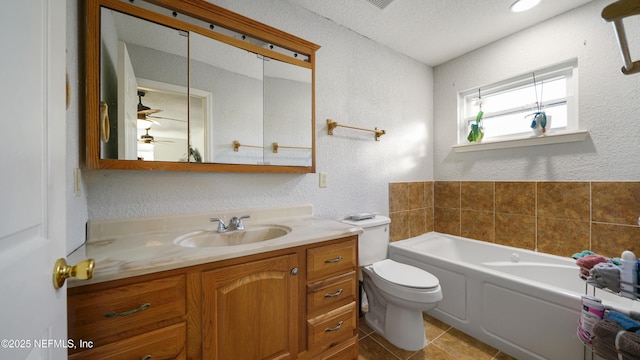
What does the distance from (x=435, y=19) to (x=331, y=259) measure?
204cm

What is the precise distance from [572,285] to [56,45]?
2948mm

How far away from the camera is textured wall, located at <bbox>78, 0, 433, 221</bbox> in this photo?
1.26 m

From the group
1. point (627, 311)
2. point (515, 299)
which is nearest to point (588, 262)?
point (627, 311)

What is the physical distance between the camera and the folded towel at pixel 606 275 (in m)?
1.08

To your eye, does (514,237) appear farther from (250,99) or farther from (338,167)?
(250,99)

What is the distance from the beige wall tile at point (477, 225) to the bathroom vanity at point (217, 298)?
1.67m

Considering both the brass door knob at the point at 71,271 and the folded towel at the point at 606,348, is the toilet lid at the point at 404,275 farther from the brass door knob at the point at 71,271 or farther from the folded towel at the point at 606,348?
the brass door knob at the point at 71,271

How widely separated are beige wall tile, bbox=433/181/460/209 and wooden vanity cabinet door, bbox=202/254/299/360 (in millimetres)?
2123

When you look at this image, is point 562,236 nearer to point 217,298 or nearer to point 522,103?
point 522,103

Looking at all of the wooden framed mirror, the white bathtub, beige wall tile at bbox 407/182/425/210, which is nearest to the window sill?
beige wall tile at bbox 407/182/425/210

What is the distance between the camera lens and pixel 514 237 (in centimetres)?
210

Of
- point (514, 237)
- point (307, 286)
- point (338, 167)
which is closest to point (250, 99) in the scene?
point (338, 167)

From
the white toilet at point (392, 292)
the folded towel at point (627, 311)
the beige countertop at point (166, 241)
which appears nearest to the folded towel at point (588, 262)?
the folded towel at point (627, 311)

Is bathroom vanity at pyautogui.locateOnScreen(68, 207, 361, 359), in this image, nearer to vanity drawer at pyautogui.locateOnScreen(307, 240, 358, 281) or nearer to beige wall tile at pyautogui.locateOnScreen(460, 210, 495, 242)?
vanity drawer at pyautogui.locateOnScreen(307, 240, 358, 281)
